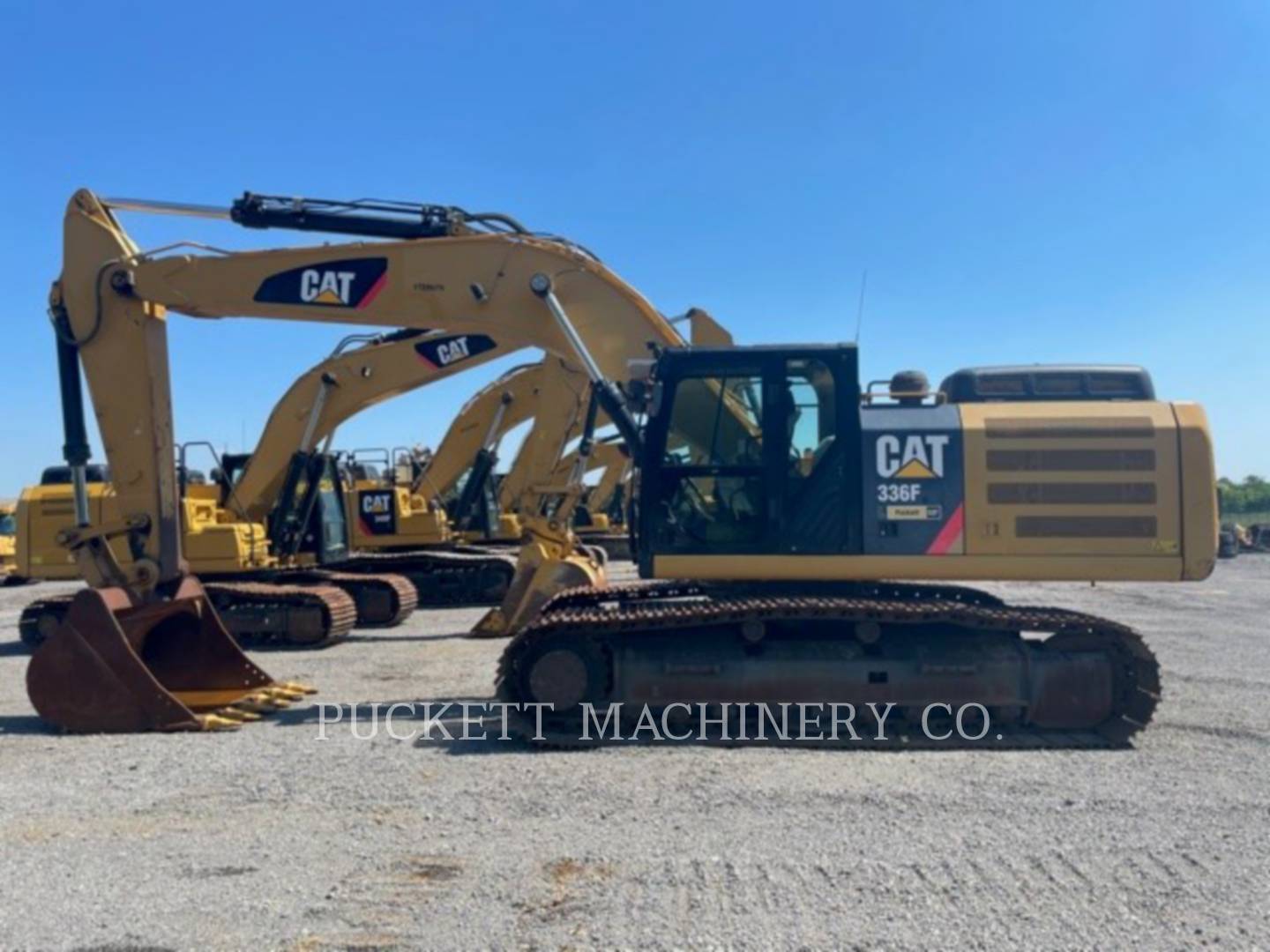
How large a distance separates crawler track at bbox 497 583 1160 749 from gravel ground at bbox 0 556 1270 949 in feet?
1.54

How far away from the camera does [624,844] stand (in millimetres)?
5555

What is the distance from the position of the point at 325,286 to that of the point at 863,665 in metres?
5.77

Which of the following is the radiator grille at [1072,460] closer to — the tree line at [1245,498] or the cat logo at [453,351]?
the cat logo at [453,351]

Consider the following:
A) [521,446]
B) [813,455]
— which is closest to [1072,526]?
[813,455]

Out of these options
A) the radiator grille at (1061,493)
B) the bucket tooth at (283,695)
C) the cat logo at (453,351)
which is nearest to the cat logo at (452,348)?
the cat logo at (453,351)

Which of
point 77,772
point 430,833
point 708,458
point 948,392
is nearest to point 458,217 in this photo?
point 708,458

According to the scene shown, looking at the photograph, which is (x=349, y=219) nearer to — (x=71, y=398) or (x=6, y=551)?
(x=71, y=398)

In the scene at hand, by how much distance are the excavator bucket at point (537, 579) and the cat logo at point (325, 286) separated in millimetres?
4179

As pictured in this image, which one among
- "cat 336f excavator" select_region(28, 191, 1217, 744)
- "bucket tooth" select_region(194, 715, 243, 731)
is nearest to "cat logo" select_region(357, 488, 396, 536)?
"cat 336f excavator" select_region(28, 191, 1217, 744)

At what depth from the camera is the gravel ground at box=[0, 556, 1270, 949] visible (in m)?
4.58

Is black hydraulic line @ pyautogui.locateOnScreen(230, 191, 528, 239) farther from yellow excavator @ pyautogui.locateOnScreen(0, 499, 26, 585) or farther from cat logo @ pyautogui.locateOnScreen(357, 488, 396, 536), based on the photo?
yellow excavator @ pyautogui.locateOnScreen(0, 499, 26, 585)

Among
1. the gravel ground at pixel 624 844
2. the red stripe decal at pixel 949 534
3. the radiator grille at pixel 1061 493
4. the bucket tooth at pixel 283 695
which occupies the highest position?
the radiator grille at pixel 1061 493

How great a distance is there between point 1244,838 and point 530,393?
17.0 meters

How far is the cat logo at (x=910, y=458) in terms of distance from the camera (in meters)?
8.07
